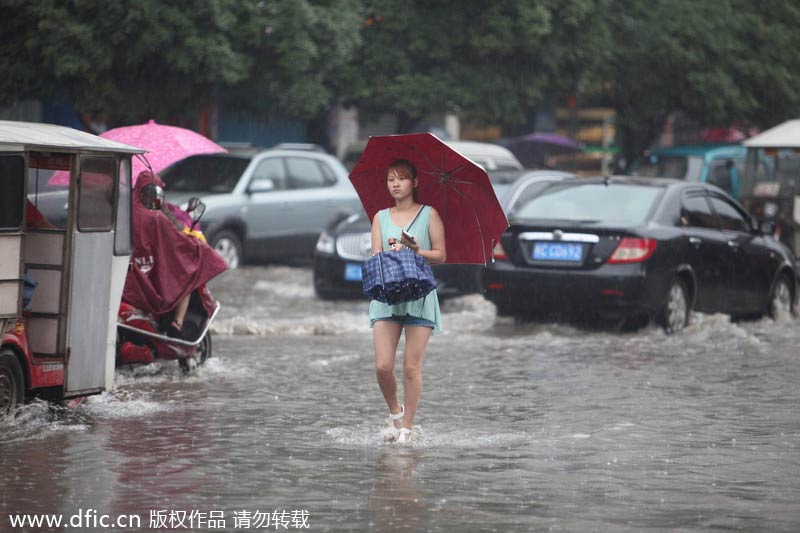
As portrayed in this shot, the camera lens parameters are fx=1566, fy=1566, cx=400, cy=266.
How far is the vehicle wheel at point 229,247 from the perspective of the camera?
20.3m

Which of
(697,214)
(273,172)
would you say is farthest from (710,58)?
(697,214)

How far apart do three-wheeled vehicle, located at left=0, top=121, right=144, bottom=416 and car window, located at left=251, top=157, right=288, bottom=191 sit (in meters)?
12.0

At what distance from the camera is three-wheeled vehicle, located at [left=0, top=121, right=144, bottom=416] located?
8.32 meters

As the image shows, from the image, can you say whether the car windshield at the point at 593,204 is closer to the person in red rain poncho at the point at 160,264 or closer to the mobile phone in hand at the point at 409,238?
the person in red rain poncho at the point at 160,264

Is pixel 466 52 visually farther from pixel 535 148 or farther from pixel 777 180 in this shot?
pixel 535 148

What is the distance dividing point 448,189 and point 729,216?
7540 millimetres

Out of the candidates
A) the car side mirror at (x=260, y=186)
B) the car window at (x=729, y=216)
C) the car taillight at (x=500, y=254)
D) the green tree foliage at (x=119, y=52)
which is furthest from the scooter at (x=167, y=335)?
the green tree foliage at (x=119, y=52)

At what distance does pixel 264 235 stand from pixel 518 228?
737 cm

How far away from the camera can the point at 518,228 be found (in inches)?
562

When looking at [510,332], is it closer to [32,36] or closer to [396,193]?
[396,193]

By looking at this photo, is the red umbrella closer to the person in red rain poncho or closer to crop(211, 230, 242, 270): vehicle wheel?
the person in red rain poncho

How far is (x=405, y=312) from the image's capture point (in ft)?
27.1

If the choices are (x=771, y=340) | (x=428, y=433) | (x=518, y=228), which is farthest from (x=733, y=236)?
(x=428, y=433)

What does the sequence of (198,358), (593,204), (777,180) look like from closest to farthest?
(198,358) < (593,204) < (777,180)
